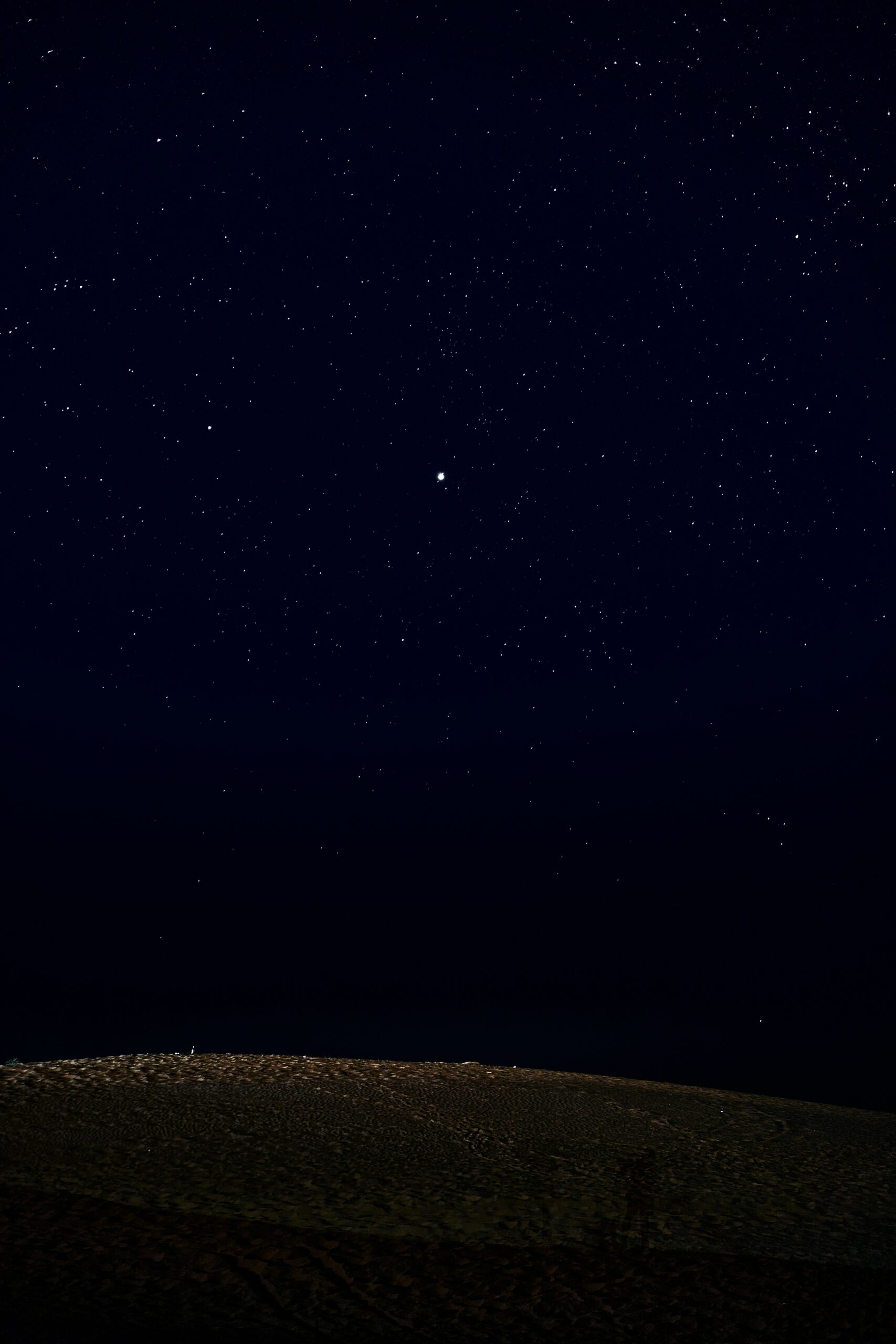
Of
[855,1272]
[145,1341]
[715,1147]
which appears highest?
[715,1147]

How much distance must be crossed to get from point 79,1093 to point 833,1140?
379cm

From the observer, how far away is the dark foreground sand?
1.92 meters

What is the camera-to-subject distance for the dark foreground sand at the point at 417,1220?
1924 mm

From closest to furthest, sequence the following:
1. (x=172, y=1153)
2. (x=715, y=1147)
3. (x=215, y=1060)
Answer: (x=172, y=1153) < (x=715, y=1147) < (x=215, y=1060)

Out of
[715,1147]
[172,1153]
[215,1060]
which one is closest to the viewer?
[172,1153]

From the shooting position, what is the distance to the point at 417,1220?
2518mm

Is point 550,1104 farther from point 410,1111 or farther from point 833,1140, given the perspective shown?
point 833,1140

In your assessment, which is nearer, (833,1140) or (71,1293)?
(71,1293)

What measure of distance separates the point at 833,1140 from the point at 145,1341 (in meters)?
3.73

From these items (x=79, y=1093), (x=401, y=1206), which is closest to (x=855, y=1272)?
(x=401, y=1206)

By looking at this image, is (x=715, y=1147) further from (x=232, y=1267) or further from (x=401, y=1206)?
(x=232, y=1267)

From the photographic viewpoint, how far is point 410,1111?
4.09m

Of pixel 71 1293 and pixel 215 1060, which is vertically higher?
pixel 215 1060

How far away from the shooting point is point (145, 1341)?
170cm
